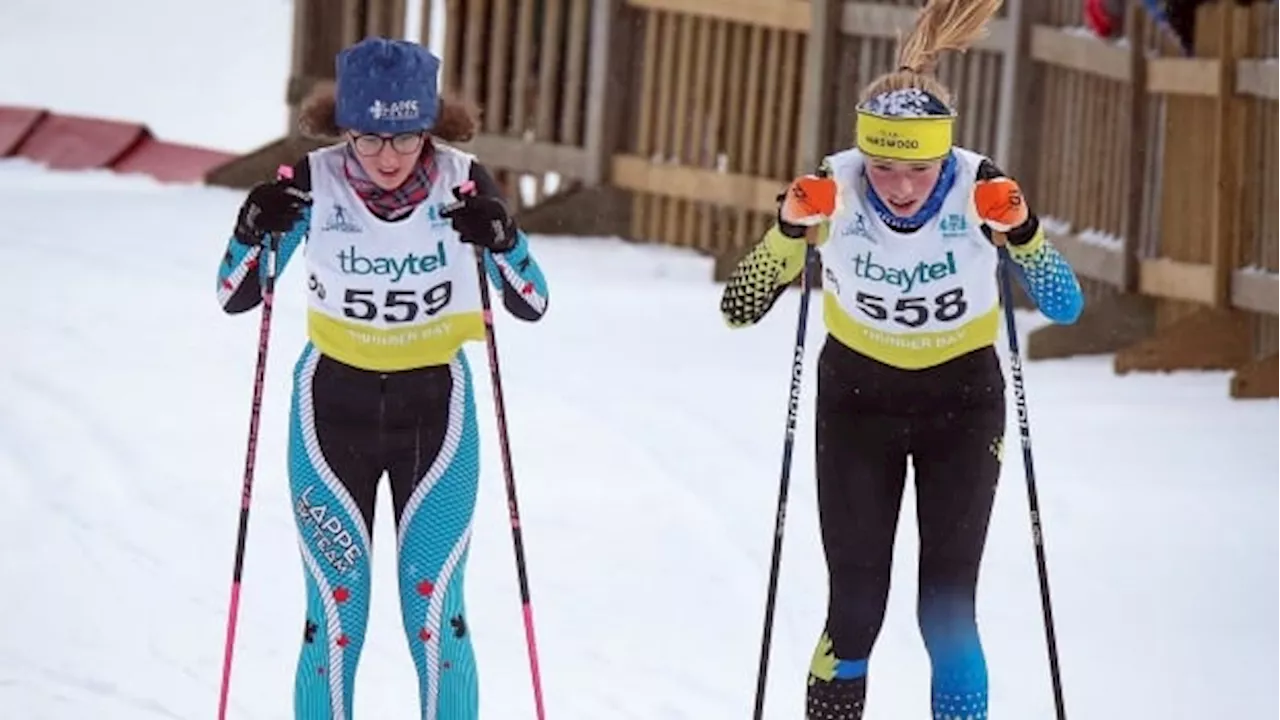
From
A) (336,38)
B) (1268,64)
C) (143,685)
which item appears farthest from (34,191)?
(143,685)

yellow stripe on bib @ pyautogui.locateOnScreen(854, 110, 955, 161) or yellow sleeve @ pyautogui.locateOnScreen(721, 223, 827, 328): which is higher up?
yellow stripe on bib @ pyautogui.locateOnScreen(854, 110, 955, 161)

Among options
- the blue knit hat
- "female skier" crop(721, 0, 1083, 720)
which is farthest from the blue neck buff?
the blue knit hat

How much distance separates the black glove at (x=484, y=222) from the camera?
7031 millimetres

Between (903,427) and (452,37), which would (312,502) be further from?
(452,37)

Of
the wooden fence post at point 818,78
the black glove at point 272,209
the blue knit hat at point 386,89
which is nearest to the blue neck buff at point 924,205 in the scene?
the blue knit hat at point 386,89

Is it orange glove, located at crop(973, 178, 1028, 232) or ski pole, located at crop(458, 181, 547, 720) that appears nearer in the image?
orange glove, located at crop(973, 178, 1028, 232)

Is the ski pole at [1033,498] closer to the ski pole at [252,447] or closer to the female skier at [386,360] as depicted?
the female skier at [386,360]

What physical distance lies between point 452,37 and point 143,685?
10279mm

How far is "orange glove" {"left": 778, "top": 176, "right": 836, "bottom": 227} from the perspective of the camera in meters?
7.14

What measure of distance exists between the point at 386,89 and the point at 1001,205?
4.66ft

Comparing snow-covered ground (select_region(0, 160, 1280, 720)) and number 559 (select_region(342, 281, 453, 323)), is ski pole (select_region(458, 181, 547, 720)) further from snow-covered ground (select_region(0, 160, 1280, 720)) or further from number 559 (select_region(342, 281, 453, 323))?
snow-covered ground (select_region(0, 160, 1280, 720))

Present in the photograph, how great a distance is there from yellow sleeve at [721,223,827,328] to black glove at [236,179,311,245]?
101cm

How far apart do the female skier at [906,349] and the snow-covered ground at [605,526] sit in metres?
1.46

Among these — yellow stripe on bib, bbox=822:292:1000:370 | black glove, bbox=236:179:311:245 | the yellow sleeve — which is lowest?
yellow stripe on bib, bbox=822:292:1000:370
